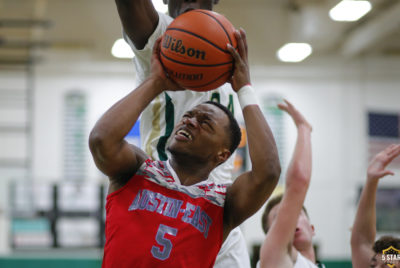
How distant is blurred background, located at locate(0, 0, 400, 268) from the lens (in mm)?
8797

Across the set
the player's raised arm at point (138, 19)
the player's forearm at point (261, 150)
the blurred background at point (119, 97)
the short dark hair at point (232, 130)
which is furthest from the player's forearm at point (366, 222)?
the blurred background at point (119, 97)

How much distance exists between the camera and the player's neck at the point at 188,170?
221cm

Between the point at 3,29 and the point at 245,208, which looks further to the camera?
the point at 3,29

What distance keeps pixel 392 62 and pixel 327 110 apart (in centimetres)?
164

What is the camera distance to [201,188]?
216 centimetres

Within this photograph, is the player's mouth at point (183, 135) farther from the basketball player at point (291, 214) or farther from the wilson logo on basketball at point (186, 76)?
the basketball player at point (291, 214)

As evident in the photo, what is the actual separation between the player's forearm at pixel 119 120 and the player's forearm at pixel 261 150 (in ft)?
1.30

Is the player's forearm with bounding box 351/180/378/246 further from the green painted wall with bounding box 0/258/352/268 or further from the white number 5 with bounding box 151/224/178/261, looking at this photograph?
the green painted wall with bounding box 0/258/352/268

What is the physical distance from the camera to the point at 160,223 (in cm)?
199

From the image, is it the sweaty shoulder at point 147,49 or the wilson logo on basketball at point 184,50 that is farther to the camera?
the sweaty shoulder at point 147,49

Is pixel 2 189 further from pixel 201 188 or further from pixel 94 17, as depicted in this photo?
pixel 201 188

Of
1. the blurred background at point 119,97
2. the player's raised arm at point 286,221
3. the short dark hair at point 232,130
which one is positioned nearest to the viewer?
the short dark hair at point 232,130

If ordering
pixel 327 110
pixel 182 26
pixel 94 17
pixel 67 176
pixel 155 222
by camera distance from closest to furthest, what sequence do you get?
pixel 155 222 → pixel 182 26 → pixel 94 17 → pixel 67 176 → pixel 327 110

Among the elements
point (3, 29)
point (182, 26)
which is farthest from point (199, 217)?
point (3, 29)
